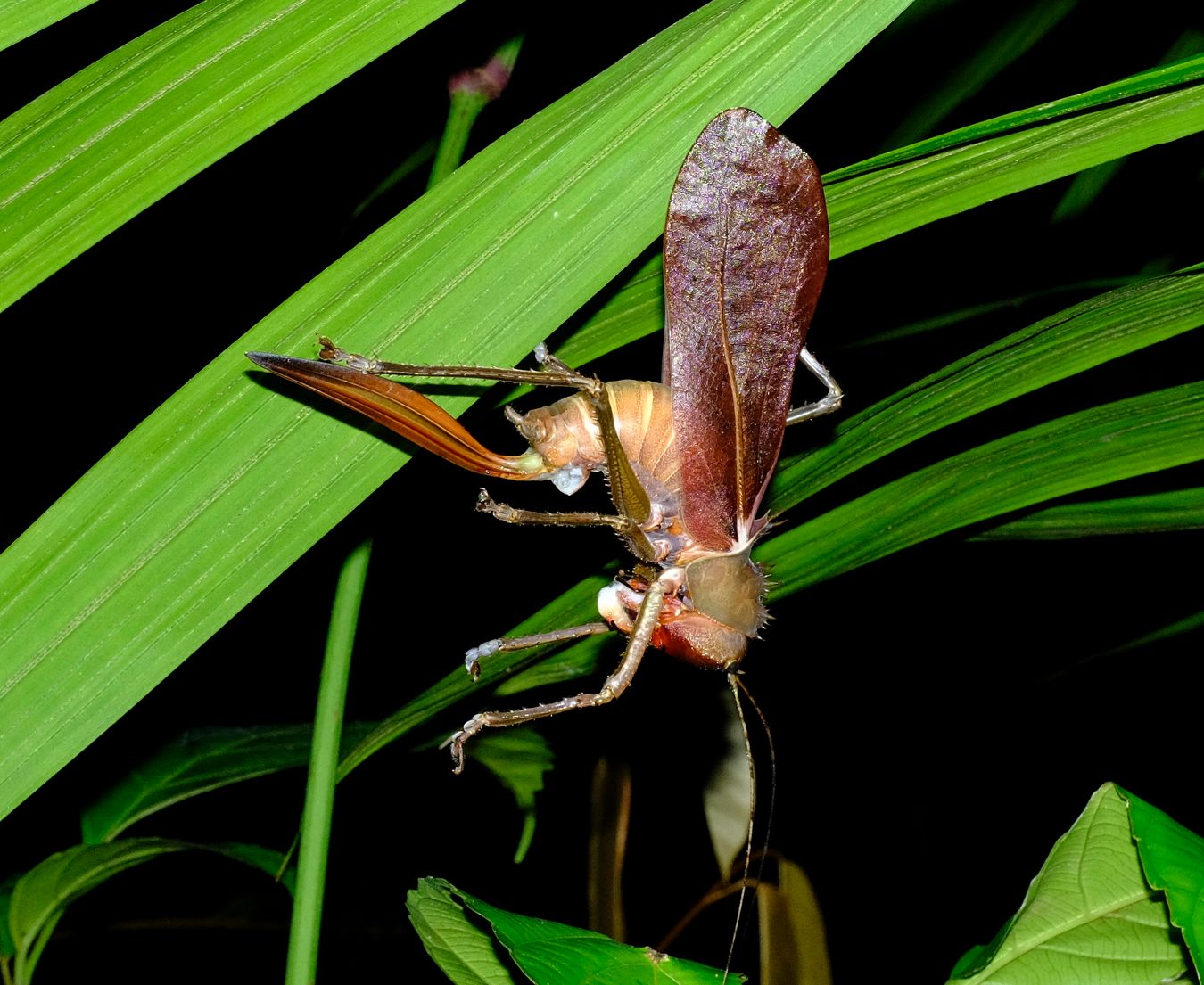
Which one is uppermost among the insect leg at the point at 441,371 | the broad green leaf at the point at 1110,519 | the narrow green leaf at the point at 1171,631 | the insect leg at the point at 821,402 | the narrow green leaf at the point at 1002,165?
the narrow green leaf at the point at 1171,631

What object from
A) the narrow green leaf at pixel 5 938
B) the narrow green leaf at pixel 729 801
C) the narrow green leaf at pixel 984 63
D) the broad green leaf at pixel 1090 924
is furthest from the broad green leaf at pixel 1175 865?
the narrow green leaf at pixel 5 938

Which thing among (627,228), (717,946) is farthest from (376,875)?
(627,228)

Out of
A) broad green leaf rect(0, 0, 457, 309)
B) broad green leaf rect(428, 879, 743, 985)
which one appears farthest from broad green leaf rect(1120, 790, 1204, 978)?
broad green leaf rect(0, 0, 457, 309)

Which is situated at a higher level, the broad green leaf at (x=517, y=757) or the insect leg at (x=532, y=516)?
the broad green leaf at (x=517, y=757)

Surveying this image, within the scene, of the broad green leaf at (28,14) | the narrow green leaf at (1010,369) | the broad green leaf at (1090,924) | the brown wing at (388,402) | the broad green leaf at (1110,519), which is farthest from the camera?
the broad green leaf at (1110,519)

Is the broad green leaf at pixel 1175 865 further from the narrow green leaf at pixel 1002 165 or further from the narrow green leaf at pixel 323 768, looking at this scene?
the narrow green leaf at pixel 323 768

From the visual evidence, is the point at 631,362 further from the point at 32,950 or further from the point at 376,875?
the point at 376,875
